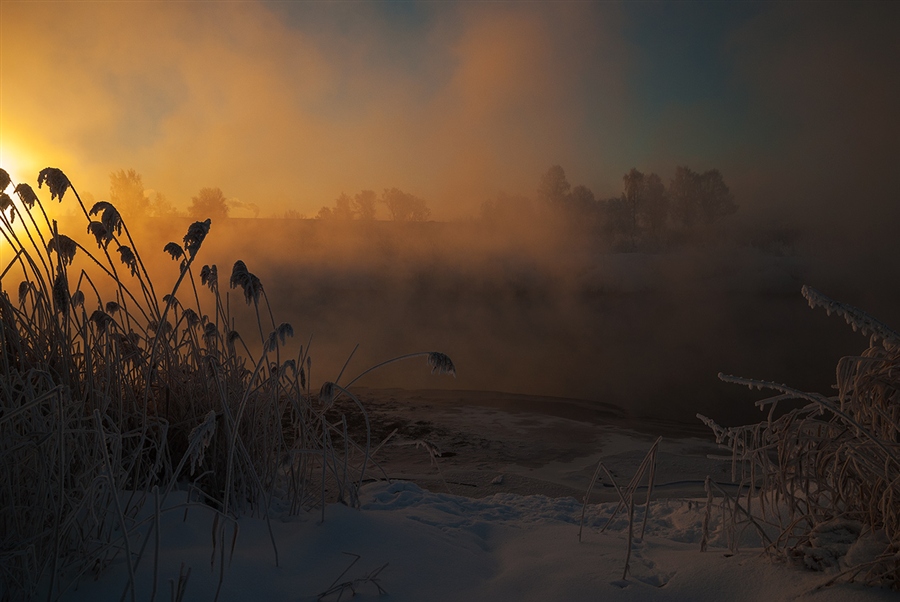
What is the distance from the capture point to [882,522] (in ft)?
4.53

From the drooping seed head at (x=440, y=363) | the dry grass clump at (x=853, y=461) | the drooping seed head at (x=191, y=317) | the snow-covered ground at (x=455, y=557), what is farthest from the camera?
the drooping seed head at (x=191, y=317)

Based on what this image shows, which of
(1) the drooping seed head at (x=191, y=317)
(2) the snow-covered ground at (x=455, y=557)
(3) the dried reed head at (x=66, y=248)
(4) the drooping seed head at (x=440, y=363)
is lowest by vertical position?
(2) the snow-covered ground at (x=455, y=557)

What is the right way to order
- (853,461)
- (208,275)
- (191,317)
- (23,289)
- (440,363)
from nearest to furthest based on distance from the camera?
1. (853,461)
2. (440,363)
3. (23,289)
4. (208,275)
5. (191,317)

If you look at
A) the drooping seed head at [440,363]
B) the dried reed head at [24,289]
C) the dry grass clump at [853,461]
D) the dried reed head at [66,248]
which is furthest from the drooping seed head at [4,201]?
the dry grass clump at [853,461]

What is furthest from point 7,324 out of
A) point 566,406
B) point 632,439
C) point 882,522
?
point 566,406

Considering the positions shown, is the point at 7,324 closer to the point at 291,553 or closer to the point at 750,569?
the point at 291,553

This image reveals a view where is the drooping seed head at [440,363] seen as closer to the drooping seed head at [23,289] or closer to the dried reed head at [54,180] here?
the dried reed head at [54,180]

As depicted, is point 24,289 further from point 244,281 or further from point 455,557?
point 455,557

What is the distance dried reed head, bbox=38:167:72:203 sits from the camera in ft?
5.61

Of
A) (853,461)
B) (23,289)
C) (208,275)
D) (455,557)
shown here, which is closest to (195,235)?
(208,275)

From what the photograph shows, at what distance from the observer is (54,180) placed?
1.73 meters

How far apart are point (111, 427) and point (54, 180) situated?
757 millimetres

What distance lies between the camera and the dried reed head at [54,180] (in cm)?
171

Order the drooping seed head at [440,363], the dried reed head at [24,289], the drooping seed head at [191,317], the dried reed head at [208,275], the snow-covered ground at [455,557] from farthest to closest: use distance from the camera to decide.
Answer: the drooping seed head at [191,317] < the dried reed head at [208,275] < the dried reed head at [24,289] < the drooping seed head at [440,363] < the snow-covered ground at [455,557]
